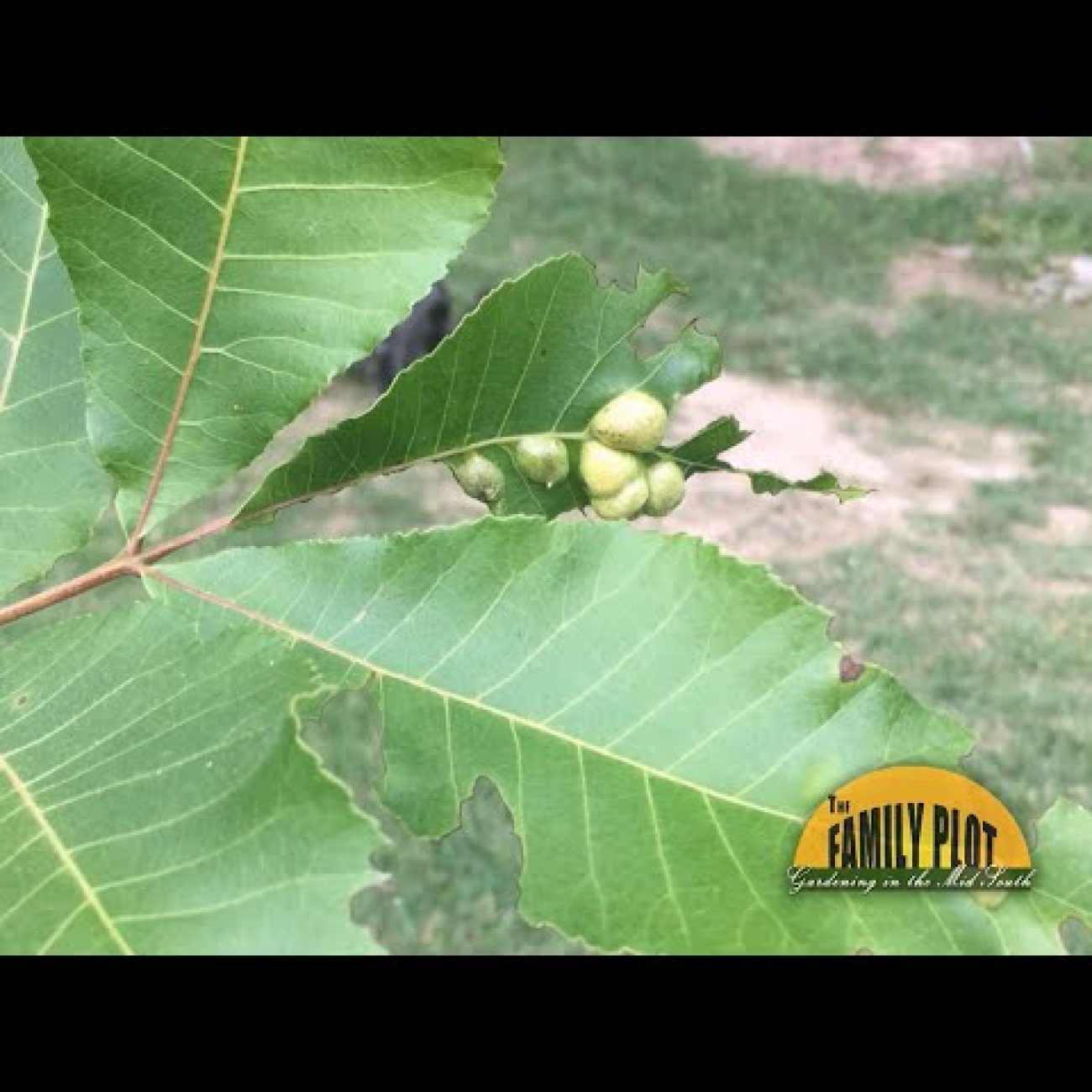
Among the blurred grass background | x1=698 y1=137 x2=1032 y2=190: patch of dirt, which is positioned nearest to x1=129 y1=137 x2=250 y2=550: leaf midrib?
the blurred grass background

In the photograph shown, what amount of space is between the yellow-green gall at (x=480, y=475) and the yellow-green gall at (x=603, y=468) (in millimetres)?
60

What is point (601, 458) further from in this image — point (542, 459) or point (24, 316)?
point (24, 316)

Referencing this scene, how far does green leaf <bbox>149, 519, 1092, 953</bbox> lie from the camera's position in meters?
0.81

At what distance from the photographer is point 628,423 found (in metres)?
0.99

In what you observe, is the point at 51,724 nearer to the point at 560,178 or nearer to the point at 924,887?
the point at 924,887

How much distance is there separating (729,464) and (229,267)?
38 centimetres

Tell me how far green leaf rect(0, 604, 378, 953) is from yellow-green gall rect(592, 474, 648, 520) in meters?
0.29

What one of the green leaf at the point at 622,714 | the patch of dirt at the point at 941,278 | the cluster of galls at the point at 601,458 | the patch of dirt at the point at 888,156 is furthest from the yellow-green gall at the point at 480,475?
the patch of dirt at the point at 888,156

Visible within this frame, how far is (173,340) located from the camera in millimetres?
908

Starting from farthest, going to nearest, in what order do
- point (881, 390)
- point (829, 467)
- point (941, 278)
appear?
point (941, 278) < point (881, 390) < point (829, 467)

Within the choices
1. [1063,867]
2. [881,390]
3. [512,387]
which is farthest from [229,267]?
[881,390]

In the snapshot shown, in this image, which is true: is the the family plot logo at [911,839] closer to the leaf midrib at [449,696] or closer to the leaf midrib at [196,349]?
the leaf midrib at [449,696]

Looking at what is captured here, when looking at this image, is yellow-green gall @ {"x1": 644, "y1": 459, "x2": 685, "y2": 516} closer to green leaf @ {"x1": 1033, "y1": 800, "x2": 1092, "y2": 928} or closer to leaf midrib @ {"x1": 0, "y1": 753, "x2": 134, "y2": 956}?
green leaf @ {"x1": 1033, "y1": 800, "x2": 1092, "y2": 928}

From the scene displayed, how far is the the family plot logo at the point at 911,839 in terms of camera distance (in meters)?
0.81
